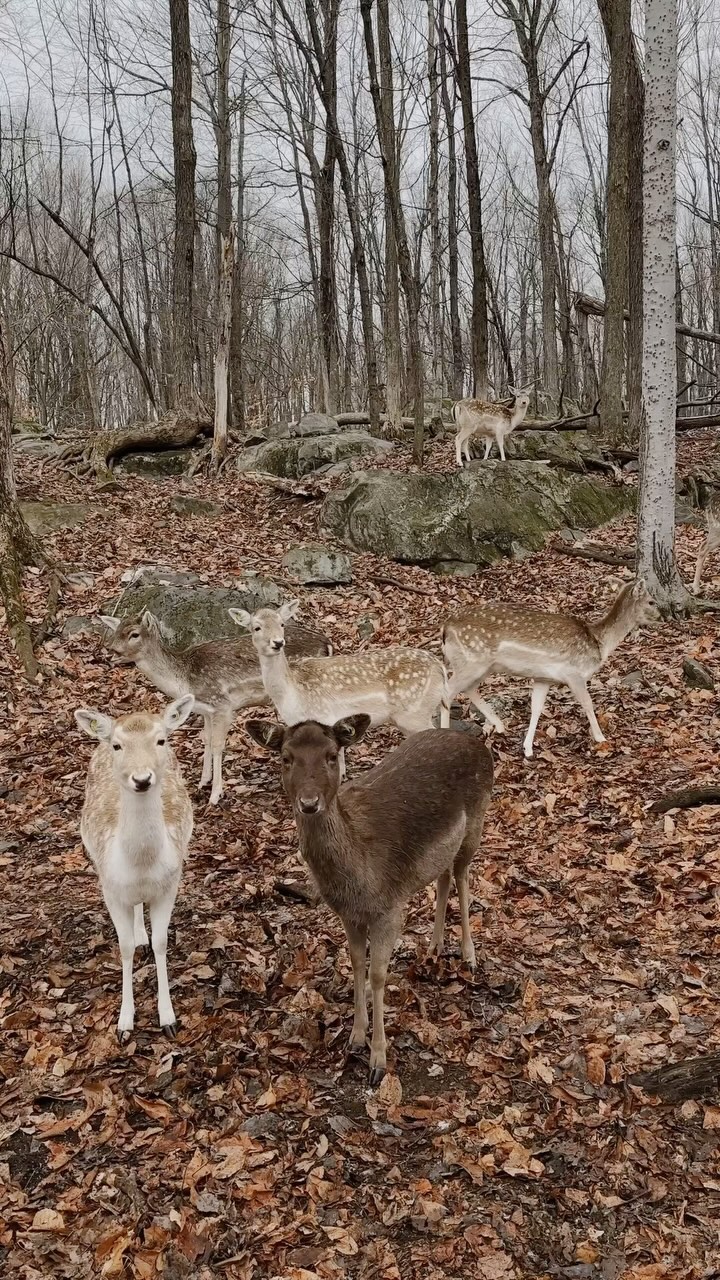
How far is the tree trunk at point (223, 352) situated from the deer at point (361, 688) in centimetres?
1135

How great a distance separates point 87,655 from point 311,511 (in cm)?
643

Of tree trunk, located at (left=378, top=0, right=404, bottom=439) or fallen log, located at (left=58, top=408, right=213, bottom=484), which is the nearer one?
tree trunk, located at (left=378, top=0, right=404, bottom=439)

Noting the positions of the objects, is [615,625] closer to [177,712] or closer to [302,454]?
[177,712]

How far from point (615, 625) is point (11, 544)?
23.9ft

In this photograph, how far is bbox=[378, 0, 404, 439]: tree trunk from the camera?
667 inches

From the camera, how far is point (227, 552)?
45.5 feet

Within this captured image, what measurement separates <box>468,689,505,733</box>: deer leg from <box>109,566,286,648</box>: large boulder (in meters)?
2.99

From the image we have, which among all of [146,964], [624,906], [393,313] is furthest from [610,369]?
[146,964]

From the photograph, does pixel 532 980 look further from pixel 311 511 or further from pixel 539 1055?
pixel 311 511

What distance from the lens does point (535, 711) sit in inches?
344

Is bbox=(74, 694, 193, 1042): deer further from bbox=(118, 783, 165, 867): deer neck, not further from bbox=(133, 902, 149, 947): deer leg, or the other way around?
bbox=(133, 902, 149, 947): deer leg

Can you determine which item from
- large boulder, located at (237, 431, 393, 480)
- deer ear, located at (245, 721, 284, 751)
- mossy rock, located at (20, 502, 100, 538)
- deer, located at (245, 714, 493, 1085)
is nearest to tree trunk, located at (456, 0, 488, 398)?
large boulder, located at (237, 431, 393, 480)

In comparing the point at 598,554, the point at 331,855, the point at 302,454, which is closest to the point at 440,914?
the point at 331,855

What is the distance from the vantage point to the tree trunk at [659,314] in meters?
9.80
